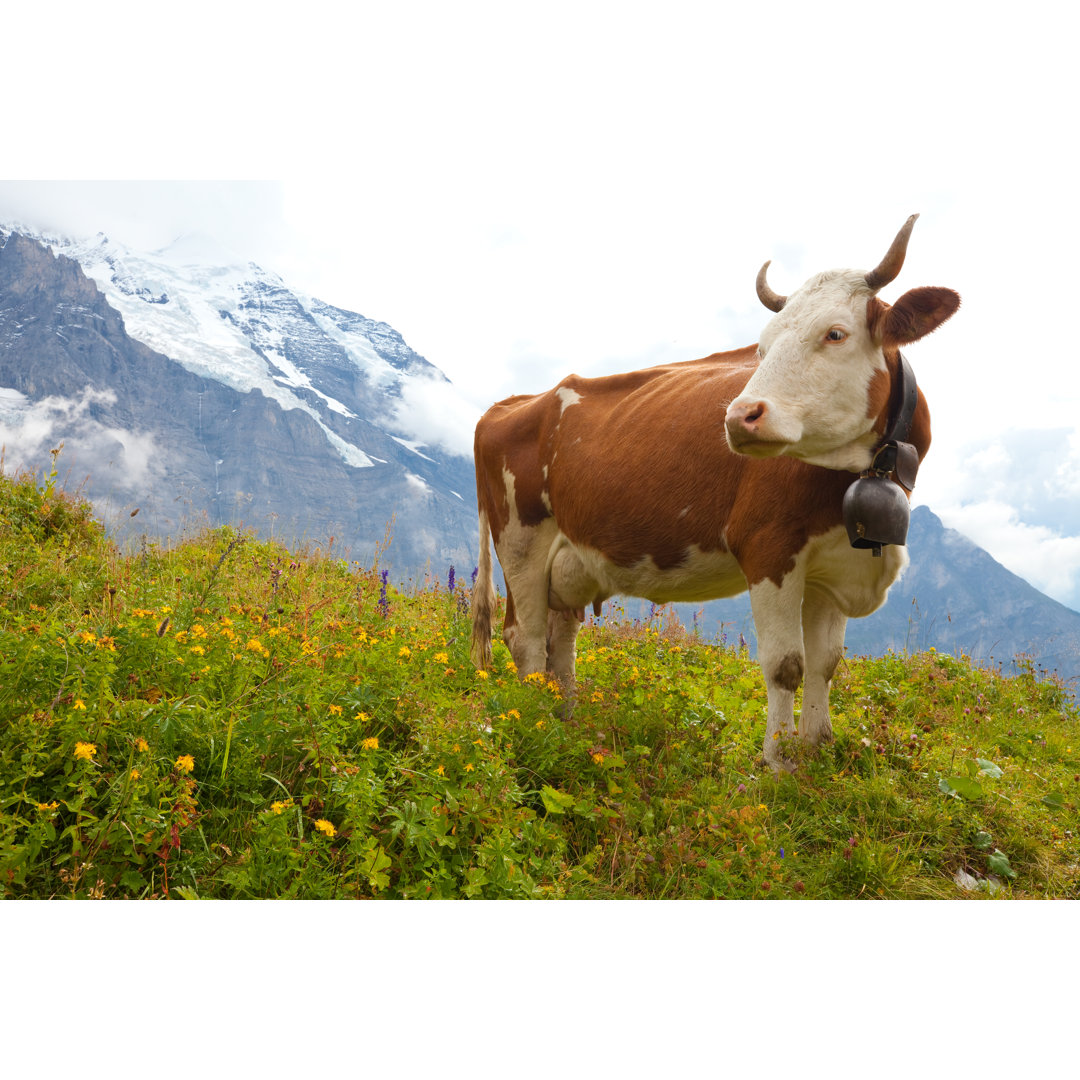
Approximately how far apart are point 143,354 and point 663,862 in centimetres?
20542

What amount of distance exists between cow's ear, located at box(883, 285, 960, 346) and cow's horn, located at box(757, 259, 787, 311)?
0.61m

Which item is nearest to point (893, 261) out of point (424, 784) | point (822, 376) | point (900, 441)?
point (822, 376)

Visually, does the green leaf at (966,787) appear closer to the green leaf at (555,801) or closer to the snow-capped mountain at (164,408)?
the green leaf at (555,801)

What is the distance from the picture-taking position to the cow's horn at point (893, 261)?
122 inches

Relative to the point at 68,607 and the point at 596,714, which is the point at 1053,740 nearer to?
the point at 596,714

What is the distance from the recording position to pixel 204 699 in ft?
8.80

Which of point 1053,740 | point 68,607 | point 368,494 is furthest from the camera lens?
point 368,494

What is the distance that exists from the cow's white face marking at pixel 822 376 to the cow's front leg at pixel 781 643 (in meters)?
0.69

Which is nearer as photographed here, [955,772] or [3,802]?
[3,802]

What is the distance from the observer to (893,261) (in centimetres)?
316

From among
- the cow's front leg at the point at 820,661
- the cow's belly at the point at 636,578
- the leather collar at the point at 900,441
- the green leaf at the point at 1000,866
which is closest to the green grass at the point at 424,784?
the green leaf at the point at 1000,866

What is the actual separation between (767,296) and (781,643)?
5.93 feet

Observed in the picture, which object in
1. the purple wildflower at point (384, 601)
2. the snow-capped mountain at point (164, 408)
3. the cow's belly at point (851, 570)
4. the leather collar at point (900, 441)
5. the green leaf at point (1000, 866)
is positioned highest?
the leather collar at point (900, 441)

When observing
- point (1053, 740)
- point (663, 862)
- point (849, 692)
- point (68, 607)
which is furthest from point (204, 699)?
point (1053, 740)
